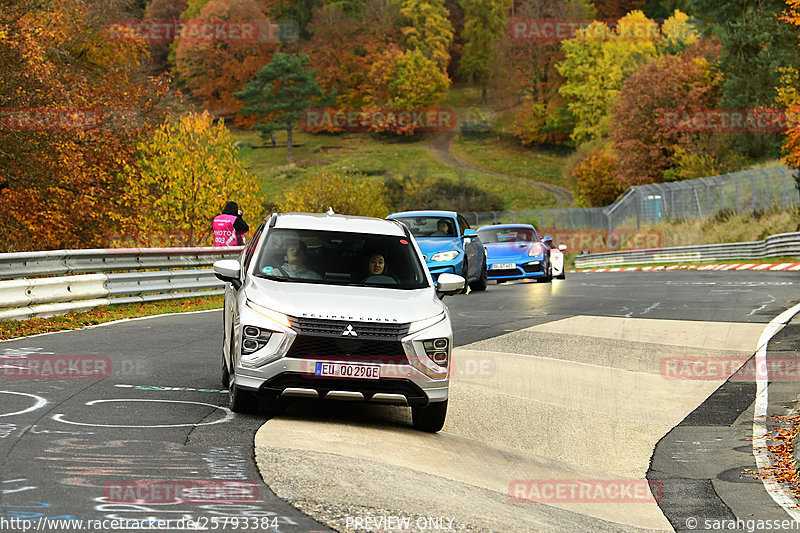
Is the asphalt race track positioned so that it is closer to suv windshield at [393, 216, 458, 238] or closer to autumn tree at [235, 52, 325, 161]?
suv windshield at [393, 216, 458, 238]

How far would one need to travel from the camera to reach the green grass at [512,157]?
119m

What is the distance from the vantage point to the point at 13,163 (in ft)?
110

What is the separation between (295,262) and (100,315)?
9.18m

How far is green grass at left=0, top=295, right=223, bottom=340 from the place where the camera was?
15344mm

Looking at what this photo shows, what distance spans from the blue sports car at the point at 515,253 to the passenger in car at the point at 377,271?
17811 mm

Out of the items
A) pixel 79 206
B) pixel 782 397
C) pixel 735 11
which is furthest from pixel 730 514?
pixel 735 11

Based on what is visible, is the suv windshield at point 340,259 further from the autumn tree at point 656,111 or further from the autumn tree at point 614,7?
the autumn tree at point 614,7

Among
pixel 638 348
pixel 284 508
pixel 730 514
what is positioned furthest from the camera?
pixel 638 348

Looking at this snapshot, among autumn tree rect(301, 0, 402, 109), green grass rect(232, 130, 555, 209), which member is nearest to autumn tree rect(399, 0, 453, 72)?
autumn tree rect(301, 0, 402, 109)

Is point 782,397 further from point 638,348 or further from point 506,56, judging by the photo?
point 506,56

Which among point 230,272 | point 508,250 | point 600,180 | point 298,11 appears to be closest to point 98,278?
point 230,272

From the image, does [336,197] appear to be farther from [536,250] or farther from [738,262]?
[536,250]

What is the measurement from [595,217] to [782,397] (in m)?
54.9

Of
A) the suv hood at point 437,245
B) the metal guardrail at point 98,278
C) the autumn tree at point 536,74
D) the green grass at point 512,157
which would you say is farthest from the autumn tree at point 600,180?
the metal guardrail at point 98,278
